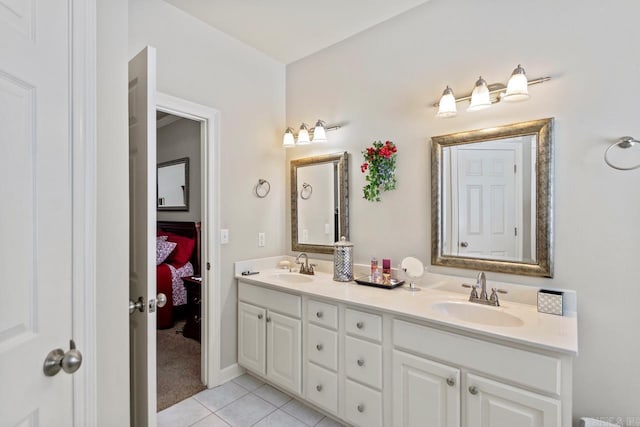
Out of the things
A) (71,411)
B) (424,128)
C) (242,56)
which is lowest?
(71,411)

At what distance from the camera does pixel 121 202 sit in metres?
1.19

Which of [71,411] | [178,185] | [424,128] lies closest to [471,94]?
[424,128]

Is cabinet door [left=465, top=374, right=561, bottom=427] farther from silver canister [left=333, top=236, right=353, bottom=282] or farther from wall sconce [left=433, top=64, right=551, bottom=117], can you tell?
wall sconce [left=433, top=64, right=551, bottom=117]

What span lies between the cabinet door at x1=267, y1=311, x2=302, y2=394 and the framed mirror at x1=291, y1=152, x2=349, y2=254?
2.36 ft

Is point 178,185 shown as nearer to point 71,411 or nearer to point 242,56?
point 242,56

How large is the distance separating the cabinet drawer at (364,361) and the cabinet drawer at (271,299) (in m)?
0.43

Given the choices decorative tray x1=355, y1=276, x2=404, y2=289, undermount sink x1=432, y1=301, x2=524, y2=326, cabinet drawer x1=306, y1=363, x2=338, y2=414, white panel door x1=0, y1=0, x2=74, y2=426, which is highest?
white panel door x1=0, y1=0, x2=74, y2=426

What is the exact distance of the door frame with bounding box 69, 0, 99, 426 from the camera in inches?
35.8

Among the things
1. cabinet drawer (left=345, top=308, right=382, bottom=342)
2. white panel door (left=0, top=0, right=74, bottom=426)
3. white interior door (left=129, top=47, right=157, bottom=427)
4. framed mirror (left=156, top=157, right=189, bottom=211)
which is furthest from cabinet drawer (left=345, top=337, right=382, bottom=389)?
framed mirror (left=156, top=157, right=189, bottom=211)

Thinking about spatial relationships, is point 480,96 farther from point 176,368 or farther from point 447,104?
point 176,368

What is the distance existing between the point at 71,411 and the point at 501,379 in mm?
1567

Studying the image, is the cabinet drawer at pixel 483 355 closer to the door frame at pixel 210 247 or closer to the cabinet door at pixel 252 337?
the cabinet door at pixel 252 337

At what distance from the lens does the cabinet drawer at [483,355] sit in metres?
1.23

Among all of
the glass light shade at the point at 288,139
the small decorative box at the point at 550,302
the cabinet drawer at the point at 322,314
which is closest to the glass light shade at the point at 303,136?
the glass light shade at the point at 288,139
